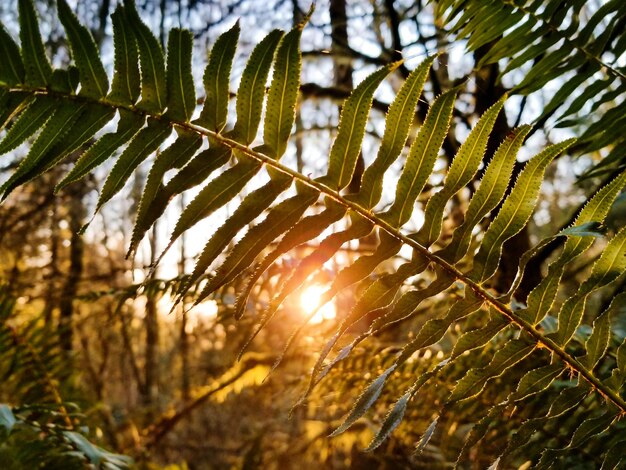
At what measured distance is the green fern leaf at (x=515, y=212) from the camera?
0.62m

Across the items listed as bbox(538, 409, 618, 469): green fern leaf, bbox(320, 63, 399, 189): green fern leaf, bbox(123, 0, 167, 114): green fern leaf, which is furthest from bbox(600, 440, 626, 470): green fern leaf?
bbox(123, 0, 167, 114): green fern leaf

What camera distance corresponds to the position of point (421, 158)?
0.66m

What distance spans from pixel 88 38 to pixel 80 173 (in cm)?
15

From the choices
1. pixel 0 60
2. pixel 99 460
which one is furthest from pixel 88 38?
pixel 99 460

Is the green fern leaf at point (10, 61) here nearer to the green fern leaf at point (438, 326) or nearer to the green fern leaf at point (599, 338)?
the green fern leaf at point (438, 326)

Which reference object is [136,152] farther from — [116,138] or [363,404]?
[363,404]

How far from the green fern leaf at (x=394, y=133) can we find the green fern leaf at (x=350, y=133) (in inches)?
1.0

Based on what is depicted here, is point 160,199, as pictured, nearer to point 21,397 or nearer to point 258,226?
point 258,226

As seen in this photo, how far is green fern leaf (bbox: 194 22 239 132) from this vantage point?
0.62 meters

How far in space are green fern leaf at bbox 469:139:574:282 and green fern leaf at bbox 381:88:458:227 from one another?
0.10 m

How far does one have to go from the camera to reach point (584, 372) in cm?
67

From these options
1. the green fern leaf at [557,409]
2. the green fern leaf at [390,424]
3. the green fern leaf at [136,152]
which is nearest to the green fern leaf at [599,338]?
the green fern leaf at [557,409]

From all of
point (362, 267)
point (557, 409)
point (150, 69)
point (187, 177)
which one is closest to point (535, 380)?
point (557, 409)

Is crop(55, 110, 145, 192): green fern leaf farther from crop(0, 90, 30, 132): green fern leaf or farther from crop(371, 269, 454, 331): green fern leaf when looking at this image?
crop(371, 269, 454, 331): green fern leaf
